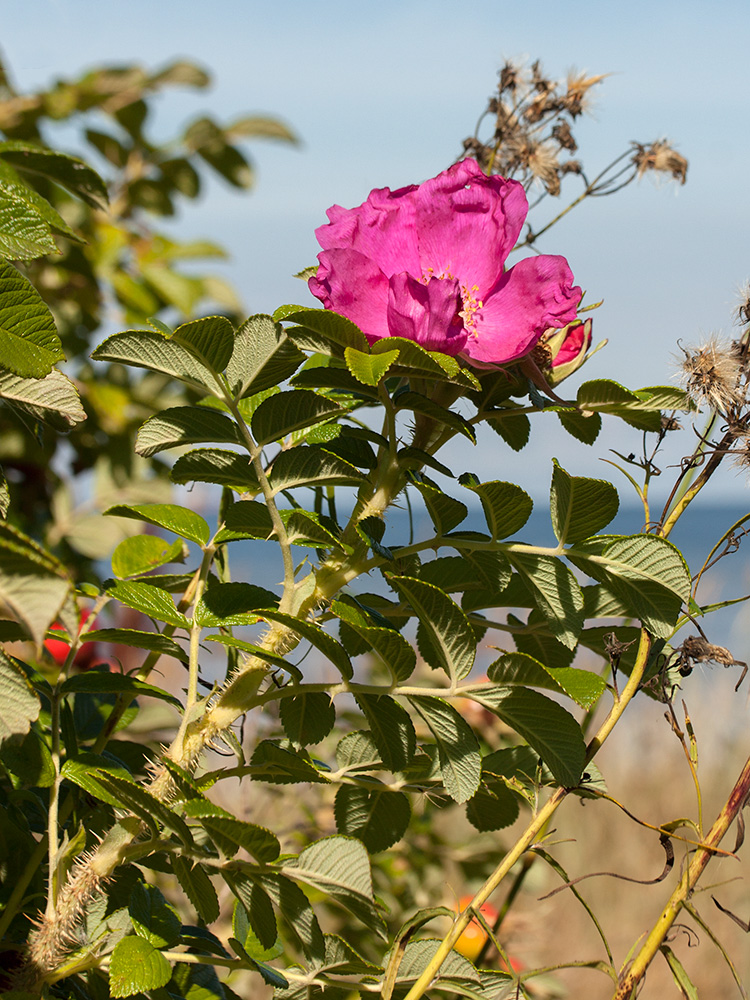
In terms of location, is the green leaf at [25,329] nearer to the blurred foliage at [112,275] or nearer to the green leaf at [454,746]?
the green leaf at [454,746]

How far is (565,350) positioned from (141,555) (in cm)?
43

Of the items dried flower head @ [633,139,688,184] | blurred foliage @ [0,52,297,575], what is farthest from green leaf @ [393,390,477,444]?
blurred foliage @ [0,52,297,575]

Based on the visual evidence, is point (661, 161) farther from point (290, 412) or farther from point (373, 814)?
point (373, 814)

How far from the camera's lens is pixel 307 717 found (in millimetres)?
735

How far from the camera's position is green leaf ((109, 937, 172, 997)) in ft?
1.80

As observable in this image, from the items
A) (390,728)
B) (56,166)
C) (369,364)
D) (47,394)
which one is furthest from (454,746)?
(56,166)

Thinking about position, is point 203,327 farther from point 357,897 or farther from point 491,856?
point 491,856

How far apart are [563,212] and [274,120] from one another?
5.35 feet

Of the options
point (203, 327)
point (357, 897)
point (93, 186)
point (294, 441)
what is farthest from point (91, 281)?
point (357, 897)

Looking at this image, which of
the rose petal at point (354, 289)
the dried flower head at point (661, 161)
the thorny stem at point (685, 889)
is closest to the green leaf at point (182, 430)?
the rose petal at point (354, 289)

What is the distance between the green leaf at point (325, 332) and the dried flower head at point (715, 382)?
25 centimetres

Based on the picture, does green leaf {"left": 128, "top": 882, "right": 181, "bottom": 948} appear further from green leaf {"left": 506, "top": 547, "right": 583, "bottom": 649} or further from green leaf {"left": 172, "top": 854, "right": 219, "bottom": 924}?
green leaf {"left": 506, "top": 547, "right": 583, "bottom": 649}

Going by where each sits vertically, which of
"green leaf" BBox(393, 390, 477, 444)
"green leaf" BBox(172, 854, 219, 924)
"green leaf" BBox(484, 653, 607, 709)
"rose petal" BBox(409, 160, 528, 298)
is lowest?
"green leaf" BBox(172, 854, 219, 924)

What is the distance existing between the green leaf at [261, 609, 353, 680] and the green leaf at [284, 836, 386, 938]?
4.7 inches
